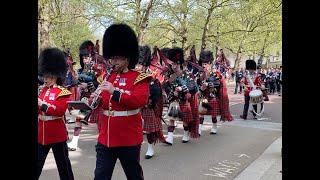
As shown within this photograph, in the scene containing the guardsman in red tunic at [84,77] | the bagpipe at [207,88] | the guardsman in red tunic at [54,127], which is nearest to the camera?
the guardsman in red tunic at [54,127]

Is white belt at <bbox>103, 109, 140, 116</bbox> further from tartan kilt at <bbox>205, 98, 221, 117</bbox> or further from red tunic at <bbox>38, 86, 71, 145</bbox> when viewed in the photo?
tartan kilt at <bbox>205, 98, 221, 117</bbox>

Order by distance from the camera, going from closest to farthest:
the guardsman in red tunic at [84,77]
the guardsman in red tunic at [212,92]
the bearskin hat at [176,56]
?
the guardsman in red tunic at [84,77], the bearskin hat at [176,56], the guardsman in red tunic at [212,92]

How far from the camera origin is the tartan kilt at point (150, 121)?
5.67 m

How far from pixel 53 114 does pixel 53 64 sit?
68 centimetres

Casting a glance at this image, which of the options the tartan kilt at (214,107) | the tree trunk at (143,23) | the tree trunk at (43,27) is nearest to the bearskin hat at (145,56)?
the tartan kilt at (214,107)

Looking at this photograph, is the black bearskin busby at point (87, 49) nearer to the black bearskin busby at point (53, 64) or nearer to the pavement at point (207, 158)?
the pavement at point (207, 158)

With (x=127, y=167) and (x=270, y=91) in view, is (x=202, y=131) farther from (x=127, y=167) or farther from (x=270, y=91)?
(x=270, y=91)

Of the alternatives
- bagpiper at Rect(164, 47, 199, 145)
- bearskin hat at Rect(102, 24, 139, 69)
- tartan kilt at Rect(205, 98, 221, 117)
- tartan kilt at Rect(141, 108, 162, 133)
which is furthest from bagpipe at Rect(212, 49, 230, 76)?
bearskin hat at Rect(102, 24, 139, 69)

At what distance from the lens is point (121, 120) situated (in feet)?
10.8

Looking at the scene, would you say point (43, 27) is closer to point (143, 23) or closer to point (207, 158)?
point (143, 23)

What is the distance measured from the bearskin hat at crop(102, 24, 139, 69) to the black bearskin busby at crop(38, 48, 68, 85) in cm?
71

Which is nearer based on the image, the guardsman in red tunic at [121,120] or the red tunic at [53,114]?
the guardsman in red tunic at [121,120]

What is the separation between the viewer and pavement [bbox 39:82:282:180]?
489 centimetres

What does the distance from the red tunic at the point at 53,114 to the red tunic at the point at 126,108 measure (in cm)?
58
